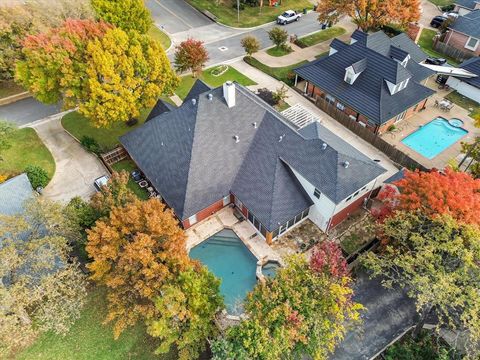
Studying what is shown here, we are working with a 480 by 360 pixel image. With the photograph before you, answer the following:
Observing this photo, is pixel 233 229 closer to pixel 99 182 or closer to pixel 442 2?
pixel 99 182

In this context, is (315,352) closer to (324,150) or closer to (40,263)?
(324,150)

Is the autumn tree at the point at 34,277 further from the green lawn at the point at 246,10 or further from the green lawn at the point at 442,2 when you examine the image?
the green lawn at the point at 442,2

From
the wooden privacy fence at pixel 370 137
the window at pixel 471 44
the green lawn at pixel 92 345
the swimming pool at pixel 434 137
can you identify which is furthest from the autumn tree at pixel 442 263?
the window at pixel 471 44

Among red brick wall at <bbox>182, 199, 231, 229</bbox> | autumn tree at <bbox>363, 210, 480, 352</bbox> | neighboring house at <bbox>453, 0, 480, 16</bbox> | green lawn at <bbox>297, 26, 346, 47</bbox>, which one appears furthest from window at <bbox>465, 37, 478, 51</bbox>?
red brick wall at <bbox>182, 199, 231, 229</bbox>

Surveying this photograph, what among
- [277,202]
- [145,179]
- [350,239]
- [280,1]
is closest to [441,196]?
[350,239]

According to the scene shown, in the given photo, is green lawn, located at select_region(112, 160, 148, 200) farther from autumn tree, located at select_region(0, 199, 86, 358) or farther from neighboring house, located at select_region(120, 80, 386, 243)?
autumn tree, located at select_region(0, 199, 86, 358)

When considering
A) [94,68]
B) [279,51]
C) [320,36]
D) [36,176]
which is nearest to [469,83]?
[320,36]
